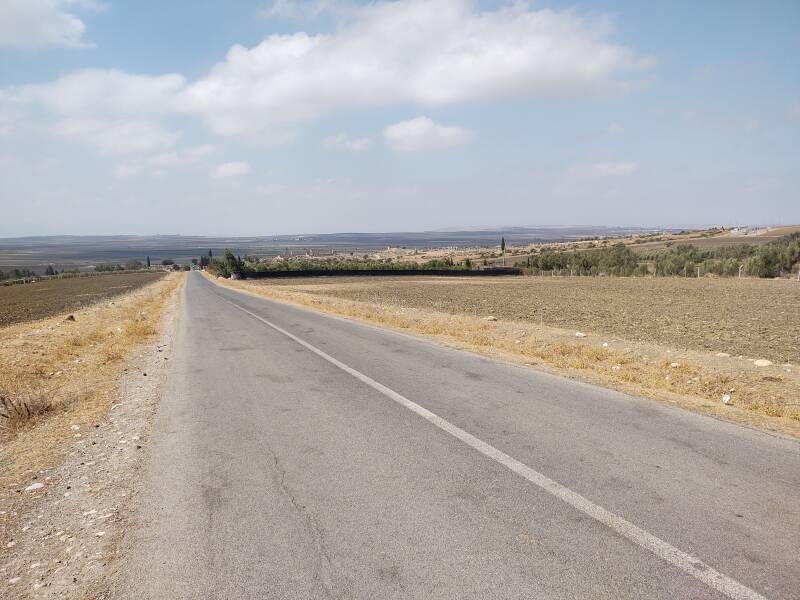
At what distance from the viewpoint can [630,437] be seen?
5.73 m

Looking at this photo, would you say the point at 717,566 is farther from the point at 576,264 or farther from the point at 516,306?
the point at 576,264

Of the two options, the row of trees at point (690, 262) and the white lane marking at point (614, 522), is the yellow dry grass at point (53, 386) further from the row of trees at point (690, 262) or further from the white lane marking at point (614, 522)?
the row of trees at point (690, 262)

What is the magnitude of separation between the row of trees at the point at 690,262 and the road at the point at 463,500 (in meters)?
65.6

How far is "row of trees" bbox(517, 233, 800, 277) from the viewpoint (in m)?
59.0

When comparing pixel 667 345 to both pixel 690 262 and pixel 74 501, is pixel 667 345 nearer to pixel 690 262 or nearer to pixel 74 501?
pixel 74 501

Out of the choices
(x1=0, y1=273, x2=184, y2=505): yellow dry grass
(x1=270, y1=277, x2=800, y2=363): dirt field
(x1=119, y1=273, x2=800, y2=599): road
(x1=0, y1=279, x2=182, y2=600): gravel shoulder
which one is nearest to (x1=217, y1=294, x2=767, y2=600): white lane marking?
(x1=119, y1=273, x2=800, y2=599): road

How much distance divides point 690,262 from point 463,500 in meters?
78.9

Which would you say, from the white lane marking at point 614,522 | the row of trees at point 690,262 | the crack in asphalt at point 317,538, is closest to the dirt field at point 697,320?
the white lane marking at point 614,522

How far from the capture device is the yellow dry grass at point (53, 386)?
602 centimetres

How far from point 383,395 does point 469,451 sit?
9.17 ft

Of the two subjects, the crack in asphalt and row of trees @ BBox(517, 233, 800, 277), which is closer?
the crack in asphalt

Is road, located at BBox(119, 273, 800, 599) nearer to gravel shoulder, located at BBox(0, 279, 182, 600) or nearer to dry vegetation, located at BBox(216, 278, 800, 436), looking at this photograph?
gravel shoulder, located at BBox(0, 279, 182, 600)

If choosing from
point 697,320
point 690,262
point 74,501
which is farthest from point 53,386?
point 690,262

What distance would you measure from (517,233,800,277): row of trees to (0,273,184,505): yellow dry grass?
2627 inches
